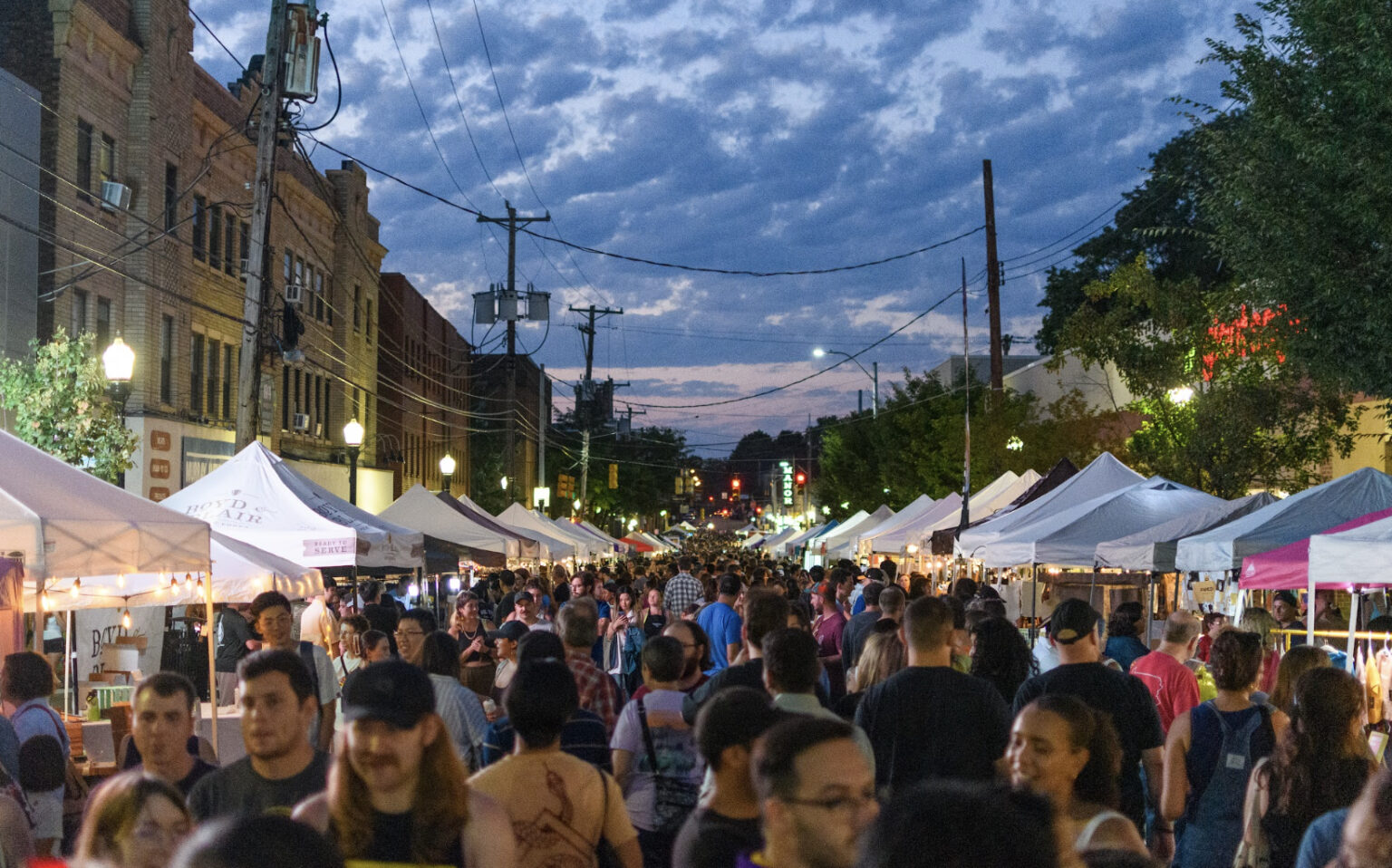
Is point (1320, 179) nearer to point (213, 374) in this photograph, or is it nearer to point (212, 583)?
point (212, 583)

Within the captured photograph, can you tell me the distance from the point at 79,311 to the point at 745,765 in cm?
2411

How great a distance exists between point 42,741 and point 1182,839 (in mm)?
5395

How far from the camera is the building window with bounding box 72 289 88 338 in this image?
83.3 ft

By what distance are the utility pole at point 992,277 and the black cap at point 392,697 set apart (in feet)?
105

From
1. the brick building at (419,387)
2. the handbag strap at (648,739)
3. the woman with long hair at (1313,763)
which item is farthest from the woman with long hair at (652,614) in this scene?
the brick building at (419,387)

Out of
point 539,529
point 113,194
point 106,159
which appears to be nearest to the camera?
point 113,194

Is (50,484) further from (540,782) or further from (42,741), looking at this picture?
(540,782)

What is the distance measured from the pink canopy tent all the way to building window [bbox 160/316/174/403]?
72.4 feet

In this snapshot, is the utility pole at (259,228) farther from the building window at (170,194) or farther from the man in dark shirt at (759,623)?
the man in dark shirt at (759,623)

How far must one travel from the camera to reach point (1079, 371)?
4675 centimetres

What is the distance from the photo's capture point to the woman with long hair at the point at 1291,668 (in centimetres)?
678

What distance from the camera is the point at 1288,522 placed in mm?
14375

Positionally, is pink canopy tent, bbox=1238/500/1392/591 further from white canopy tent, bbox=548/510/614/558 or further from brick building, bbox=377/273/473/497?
brick building, bbox=377/273/473/497


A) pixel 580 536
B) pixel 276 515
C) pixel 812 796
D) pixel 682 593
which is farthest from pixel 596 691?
pixel 580 536
